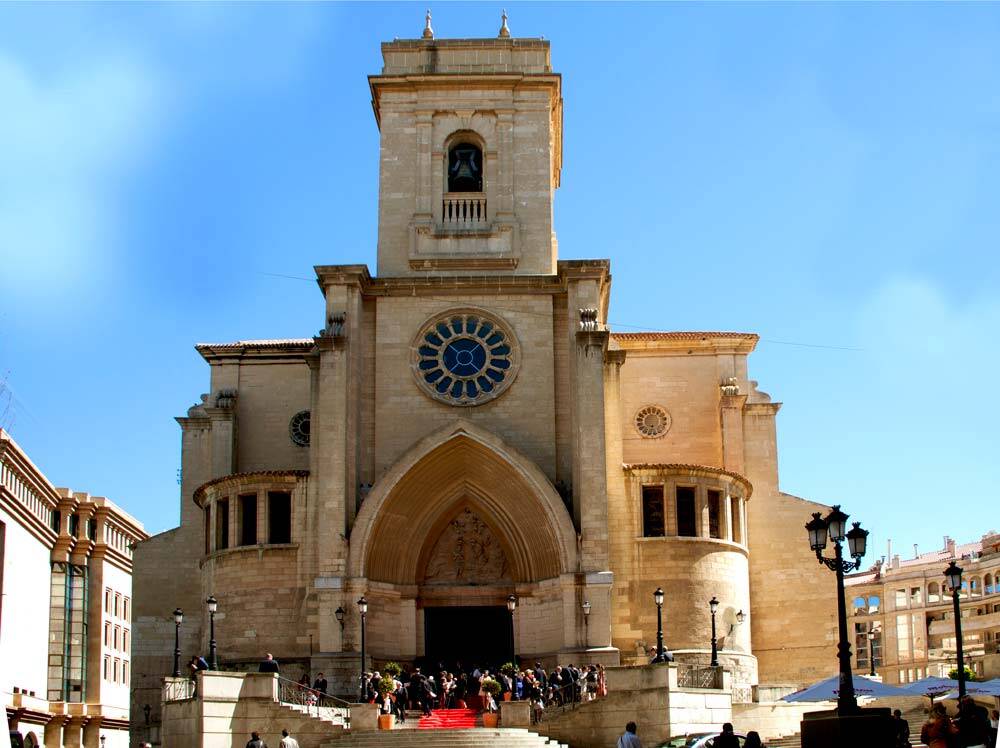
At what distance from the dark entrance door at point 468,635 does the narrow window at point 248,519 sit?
568 cm

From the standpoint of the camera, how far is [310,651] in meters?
41.2

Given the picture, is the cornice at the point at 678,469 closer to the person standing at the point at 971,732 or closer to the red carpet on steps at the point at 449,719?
the red carpet on steps at the point at 449,719

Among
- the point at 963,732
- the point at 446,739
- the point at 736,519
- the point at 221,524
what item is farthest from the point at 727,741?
the point at 221,524

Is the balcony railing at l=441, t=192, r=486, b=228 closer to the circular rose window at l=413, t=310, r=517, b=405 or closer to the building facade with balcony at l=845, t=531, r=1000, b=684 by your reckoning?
the circular rose window at l=413, t=310, r=517, b=405

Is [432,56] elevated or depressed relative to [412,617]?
elevated

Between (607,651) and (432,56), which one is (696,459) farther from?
(432,56)

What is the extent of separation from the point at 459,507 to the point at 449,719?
8.49 meters

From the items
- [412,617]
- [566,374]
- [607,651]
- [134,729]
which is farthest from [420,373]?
[134,729]

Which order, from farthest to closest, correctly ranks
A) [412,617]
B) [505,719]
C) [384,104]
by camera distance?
[384,104] < [412,617] < [505,719]

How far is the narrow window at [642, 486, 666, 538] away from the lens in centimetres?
4309

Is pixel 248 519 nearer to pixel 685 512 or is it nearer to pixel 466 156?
pixel 685 512

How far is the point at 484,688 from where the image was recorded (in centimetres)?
3747

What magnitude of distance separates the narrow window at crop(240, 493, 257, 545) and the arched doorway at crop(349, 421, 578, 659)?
3.35 m

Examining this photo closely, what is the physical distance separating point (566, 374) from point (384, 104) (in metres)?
11.3
